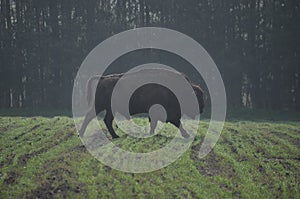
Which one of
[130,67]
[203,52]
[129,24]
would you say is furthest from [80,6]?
[203,52]

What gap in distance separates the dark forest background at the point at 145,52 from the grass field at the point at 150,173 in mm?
21084

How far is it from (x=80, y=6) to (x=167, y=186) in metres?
33.1

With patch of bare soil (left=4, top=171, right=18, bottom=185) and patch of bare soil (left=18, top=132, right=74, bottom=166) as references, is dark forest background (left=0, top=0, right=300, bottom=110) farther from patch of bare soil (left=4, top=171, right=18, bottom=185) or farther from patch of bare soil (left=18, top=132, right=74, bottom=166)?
patch of bare soil (left=4, top=171, right=18, bottom=185)

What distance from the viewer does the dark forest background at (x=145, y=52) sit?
1334 inches

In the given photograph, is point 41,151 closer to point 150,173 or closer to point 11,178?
point 11,178

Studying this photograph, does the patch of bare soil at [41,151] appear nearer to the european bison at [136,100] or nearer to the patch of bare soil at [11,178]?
the european bison at [136,100]

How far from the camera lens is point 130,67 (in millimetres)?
35750

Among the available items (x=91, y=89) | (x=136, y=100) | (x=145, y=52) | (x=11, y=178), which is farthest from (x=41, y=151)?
(x=145, y=52)

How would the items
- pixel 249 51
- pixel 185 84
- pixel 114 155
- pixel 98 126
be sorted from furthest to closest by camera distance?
pixel 249 51, pixel 98 126, pixel 185 84, pixel 114 155

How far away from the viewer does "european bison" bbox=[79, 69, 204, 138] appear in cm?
1360

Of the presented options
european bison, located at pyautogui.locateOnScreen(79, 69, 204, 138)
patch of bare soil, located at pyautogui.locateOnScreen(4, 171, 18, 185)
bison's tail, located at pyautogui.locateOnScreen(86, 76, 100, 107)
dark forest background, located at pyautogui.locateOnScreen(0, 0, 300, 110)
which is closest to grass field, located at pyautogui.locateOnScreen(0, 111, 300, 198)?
patch of bare soil, located at pyautogui.locateOnScreen(4, 171, 18, 185)

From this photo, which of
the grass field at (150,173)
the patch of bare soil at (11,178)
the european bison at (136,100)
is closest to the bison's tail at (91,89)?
the european bison at (136,100)

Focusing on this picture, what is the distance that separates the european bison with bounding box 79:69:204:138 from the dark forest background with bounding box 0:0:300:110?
20937 mm

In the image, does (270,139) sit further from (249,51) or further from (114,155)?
(249,51)
